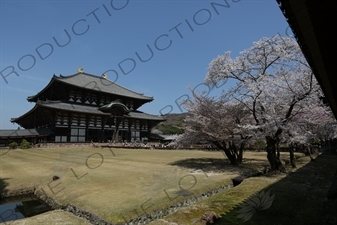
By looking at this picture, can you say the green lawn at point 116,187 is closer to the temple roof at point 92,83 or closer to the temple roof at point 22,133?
the temple roof at point 22,133

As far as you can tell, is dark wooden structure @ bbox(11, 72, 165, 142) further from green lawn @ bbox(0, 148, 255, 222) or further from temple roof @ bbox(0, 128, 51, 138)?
green lawn @ bbox(0, 148, 255, 222)

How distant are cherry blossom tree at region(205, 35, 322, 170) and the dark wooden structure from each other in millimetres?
30769

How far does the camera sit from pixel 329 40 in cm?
339

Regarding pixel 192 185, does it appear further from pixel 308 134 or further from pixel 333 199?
pixel 308 134

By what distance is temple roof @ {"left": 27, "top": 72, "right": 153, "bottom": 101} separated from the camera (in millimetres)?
42219

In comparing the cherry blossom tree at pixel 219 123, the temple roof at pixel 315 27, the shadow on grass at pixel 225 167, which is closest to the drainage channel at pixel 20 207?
the shadow on grass at pixel 225 167

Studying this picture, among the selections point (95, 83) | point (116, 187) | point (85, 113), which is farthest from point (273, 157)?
point (95, 83)

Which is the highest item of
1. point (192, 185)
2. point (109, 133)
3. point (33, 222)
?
point (109, 133)

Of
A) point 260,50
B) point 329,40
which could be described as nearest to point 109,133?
point 260,50

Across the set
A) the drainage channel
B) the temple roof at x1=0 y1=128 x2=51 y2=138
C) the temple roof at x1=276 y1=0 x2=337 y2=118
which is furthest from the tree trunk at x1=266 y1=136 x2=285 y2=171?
the temple roof at x1=0 y1=128 x2=51 y2=138

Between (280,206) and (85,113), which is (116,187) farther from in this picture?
(85,113)

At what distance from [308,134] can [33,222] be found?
571 inches

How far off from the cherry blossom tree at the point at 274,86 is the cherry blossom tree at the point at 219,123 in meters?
1.58

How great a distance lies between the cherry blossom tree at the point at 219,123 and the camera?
54.3 ft
